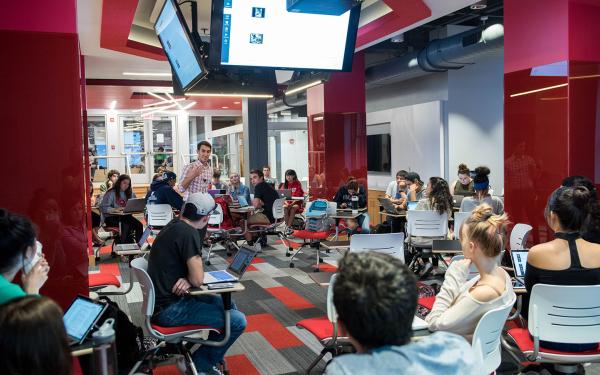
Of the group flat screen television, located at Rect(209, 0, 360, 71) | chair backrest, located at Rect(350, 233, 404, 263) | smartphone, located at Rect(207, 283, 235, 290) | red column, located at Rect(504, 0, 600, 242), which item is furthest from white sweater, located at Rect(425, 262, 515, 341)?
flat screen television, located at Rect(209, 0, 360, 71)

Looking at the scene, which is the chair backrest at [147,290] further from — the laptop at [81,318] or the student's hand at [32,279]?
the student's hand at [32,279]

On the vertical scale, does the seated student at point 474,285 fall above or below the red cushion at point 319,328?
above

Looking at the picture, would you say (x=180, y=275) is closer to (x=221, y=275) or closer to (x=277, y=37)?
(x=221, y=275)

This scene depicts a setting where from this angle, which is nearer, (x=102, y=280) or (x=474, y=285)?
(x=474, y=285)

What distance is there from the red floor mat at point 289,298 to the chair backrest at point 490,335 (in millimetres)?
3181

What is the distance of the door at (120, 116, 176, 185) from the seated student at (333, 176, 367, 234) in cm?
838

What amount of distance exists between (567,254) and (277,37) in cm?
331

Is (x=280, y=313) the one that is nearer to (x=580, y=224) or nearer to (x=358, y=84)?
(x=580, y=224)

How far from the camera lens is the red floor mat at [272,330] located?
4625mm

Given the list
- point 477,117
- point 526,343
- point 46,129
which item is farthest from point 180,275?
point 477,117

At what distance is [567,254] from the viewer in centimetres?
300

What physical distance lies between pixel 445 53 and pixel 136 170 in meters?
9.94

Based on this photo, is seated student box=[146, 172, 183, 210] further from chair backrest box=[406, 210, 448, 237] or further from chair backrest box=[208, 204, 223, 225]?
chair backrest box=[406, 210, 448, 237]

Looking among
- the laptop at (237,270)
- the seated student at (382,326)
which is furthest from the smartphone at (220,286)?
the seated student at (382,326)
